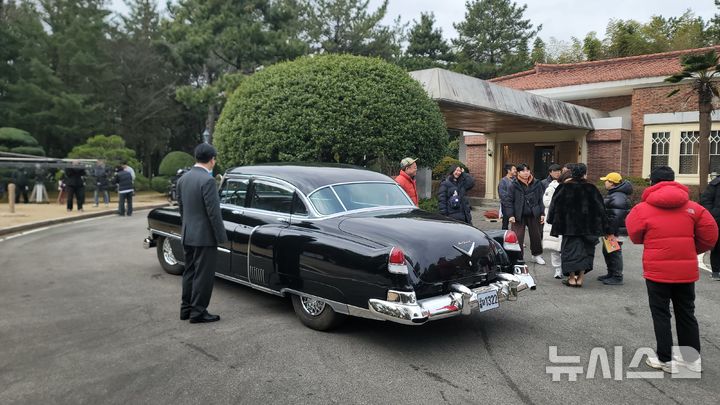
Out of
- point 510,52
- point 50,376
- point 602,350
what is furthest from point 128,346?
point 510,52

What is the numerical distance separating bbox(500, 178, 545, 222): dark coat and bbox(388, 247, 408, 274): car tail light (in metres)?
4.61

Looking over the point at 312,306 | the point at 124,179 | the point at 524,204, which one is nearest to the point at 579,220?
the point at 524,204

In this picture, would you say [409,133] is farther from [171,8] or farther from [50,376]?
[171,8]

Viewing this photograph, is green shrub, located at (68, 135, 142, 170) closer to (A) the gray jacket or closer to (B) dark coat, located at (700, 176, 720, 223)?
(A) the gray jacket

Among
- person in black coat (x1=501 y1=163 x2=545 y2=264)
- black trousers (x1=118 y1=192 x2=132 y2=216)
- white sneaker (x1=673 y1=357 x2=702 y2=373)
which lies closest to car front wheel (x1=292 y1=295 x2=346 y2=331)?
white sneaker (x1=673 y1=357 x2=702 y2=373)

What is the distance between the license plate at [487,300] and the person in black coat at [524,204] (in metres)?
3.80

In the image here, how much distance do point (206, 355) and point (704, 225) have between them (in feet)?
13.6

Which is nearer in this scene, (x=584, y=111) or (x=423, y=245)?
(x=423, y=245)

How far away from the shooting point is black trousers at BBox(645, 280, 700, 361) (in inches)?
158

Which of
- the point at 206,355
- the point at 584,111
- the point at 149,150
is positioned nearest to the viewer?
the point at 206,355

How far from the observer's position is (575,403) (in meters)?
3.48

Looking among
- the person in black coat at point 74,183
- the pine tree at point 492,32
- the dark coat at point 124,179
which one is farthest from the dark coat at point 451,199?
the pine tree at point 492,32

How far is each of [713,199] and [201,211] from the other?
24.2 feet

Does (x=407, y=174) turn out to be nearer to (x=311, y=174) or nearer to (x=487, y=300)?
(x=311, y=174)
